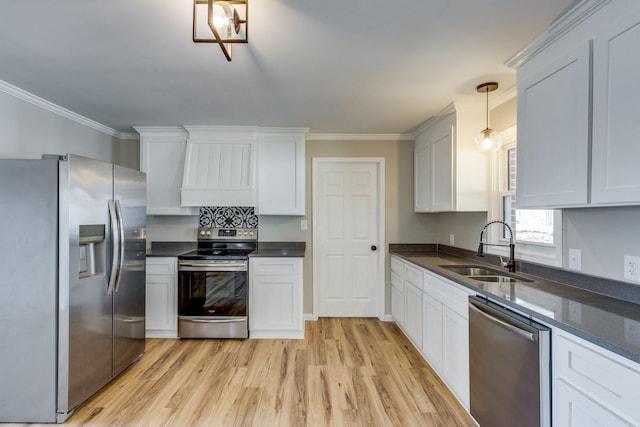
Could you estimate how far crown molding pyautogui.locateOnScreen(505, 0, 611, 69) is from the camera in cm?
140

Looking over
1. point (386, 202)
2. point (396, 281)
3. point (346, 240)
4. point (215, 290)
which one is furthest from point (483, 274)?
point (215, 290)

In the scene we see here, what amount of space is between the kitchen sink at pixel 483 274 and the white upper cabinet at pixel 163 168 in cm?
297

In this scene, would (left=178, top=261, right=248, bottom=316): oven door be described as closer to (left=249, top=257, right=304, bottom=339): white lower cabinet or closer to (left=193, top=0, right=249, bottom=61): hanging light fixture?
(left=249, top=257, right=304, bottom=339): white lower cabinet

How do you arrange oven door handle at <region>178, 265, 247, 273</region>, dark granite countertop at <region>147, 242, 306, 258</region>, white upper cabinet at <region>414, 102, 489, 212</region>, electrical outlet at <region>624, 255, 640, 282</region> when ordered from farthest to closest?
1. dark granite countertop at <region>147, 242, 306, 258</region>
2. oven door handle at <region>178, 265, 247, 273</region>
3. white upper cabinet at <region>414, 102, 489, 212</region>
4. electrical outlet at <region>624, 255, 640, 282</region>

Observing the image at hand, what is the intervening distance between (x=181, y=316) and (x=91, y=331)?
1141mm

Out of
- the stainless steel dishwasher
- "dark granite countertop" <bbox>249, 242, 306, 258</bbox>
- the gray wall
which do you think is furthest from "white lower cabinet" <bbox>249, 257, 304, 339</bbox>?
the gray wall

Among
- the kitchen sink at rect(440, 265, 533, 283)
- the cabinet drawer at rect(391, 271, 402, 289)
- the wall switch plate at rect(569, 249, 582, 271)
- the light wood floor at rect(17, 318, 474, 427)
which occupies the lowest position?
the light wood floor at rect(17, 318, 474, 427)

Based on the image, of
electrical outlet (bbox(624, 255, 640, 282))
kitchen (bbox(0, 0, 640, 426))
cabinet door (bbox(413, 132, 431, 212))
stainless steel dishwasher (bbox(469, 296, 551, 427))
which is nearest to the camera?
stainless steel dishwasher (bbox(469, 296, 551, 427))

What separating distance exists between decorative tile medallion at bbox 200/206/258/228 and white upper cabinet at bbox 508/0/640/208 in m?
2.86

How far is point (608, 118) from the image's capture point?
1.33 metres

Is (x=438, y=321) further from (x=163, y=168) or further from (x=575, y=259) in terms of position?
(x=163, y=168)

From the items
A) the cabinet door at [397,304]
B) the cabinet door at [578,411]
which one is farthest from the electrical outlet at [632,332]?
the cabinet door at [397,304]

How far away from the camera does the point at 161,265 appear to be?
333 centimetres

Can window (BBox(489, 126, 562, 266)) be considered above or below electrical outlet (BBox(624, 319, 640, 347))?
above
